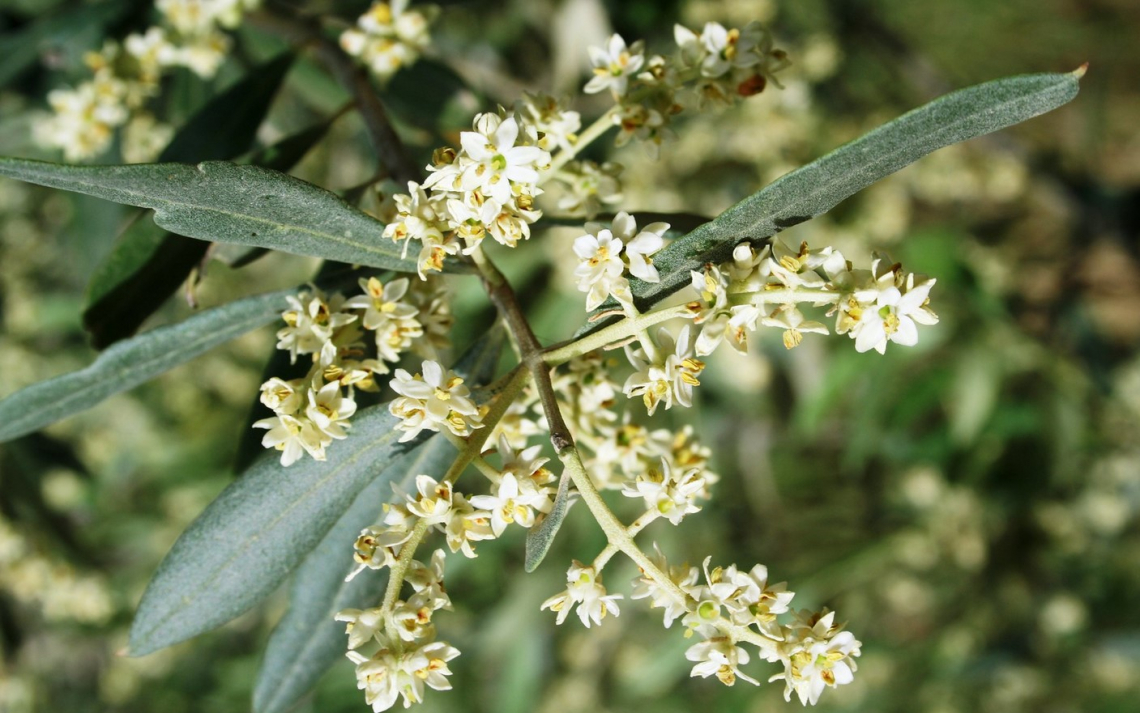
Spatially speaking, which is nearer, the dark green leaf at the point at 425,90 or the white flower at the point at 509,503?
the white flower at the point at 509,503

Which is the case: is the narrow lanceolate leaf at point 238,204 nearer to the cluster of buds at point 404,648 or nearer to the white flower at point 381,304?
the white flower at point 381,304

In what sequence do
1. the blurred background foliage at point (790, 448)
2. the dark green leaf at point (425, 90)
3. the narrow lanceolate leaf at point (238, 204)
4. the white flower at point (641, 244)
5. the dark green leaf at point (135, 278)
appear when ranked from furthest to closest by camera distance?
the blurred background foliage at point (790, 448), the dark green leaf at point (425, 90), the dark green leaf at point (135, 278), the white flower at point (641, 244), the narrow lanceolate leaf at point (238, 204)

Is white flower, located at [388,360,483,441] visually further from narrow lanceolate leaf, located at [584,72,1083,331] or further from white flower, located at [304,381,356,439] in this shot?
narrow lanceolate leaf, located at [584,72,1083,331]

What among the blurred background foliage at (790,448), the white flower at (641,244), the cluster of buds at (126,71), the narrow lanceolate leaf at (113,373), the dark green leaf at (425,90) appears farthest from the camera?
the blurred background foliage at (790,448)

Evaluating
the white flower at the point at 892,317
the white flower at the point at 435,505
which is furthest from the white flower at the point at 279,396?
the white flower at the point at 892,317

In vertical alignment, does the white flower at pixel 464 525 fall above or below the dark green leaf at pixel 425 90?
below

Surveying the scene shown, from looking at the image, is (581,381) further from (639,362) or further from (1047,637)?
(1047,637)

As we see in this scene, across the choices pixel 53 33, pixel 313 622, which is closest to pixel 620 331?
pixel 313 622

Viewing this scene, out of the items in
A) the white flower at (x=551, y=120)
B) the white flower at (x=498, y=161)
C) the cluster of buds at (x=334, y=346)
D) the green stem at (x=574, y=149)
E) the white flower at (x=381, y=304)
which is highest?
the white flower at (x=498, y=161)
